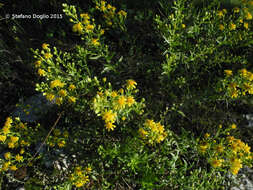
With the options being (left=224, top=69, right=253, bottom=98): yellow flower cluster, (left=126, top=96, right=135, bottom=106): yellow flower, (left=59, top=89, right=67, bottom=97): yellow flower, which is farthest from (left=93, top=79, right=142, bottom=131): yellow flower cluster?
(left=224, top=69, right=253, bottom=98): yellow flower cluster

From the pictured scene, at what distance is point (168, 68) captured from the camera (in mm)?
2783

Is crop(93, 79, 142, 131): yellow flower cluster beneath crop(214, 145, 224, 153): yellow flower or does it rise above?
above

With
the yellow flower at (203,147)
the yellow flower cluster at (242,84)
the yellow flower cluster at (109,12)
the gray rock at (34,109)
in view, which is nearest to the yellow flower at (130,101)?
the yellow flower at (203,147)

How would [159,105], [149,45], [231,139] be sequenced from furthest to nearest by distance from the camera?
[149,45]
[159,105]
[231,139]

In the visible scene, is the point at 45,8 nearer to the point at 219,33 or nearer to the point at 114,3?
the point at 114,3

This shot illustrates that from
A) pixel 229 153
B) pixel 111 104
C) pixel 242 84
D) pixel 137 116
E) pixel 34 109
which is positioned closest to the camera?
pixel 111 104

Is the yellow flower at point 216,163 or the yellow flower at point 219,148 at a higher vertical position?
A: the yellow flower at point 219,148

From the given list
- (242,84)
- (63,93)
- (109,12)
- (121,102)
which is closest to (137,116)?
(121,102)

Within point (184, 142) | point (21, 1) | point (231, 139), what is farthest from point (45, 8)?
point (231, 139)

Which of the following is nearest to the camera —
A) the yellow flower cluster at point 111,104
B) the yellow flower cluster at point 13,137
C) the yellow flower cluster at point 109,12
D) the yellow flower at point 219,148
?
the yellow flower cluster at point 111,104

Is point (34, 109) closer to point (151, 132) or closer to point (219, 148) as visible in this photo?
point (151, 132)

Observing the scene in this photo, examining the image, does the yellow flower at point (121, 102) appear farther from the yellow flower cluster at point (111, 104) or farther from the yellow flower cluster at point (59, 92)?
the yellow flower cluster at point (59, 92)

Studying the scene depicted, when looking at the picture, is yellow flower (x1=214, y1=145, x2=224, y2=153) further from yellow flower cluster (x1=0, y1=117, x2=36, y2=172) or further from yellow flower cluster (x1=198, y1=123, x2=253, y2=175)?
yellow flower cluster (x1=0, y1=117, x2=36, y2=172)

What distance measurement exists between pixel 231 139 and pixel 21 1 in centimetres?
426
